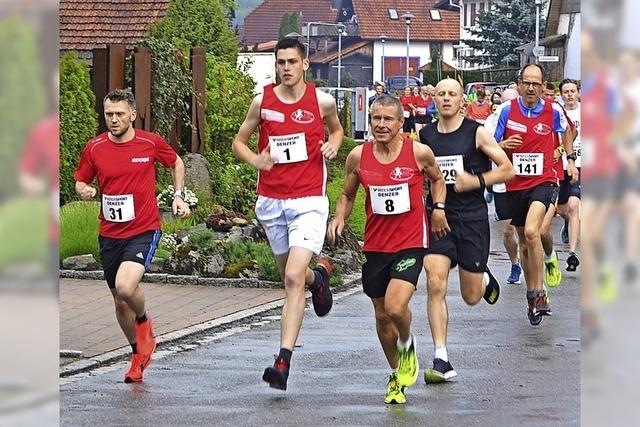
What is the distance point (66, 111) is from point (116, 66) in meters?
1.78

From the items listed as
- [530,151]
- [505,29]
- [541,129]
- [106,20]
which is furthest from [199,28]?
[505,29]

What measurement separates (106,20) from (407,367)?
21774 millimetres

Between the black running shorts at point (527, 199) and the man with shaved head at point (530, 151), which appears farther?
the black running shorts at point (527, 199)

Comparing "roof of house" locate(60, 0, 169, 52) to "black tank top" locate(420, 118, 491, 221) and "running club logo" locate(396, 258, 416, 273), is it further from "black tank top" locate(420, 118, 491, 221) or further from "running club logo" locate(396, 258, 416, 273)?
"running club logo" locate(396, 258, 416, 273)

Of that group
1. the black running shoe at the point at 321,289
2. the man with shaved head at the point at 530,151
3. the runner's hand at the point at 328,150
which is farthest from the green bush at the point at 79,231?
the runner's hand at the point at 328,150

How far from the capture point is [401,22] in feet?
446

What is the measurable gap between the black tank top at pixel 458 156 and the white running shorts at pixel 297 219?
0.95 m

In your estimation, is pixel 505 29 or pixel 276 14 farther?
pixel 276 14

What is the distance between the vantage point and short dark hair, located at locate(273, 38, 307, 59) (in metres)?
8.40

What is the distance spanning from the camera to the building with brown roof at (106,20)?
27.9m

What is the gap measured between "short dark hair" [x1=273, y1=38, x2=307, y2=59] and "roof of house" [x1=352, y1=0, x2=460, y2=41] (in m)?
125

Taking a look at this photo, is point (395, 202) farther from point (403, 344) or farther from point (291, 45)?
point (291, 45)

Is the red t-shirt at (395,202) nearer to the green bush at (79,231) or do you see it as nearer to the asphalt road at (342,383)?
the asphalt road at (342,383)
